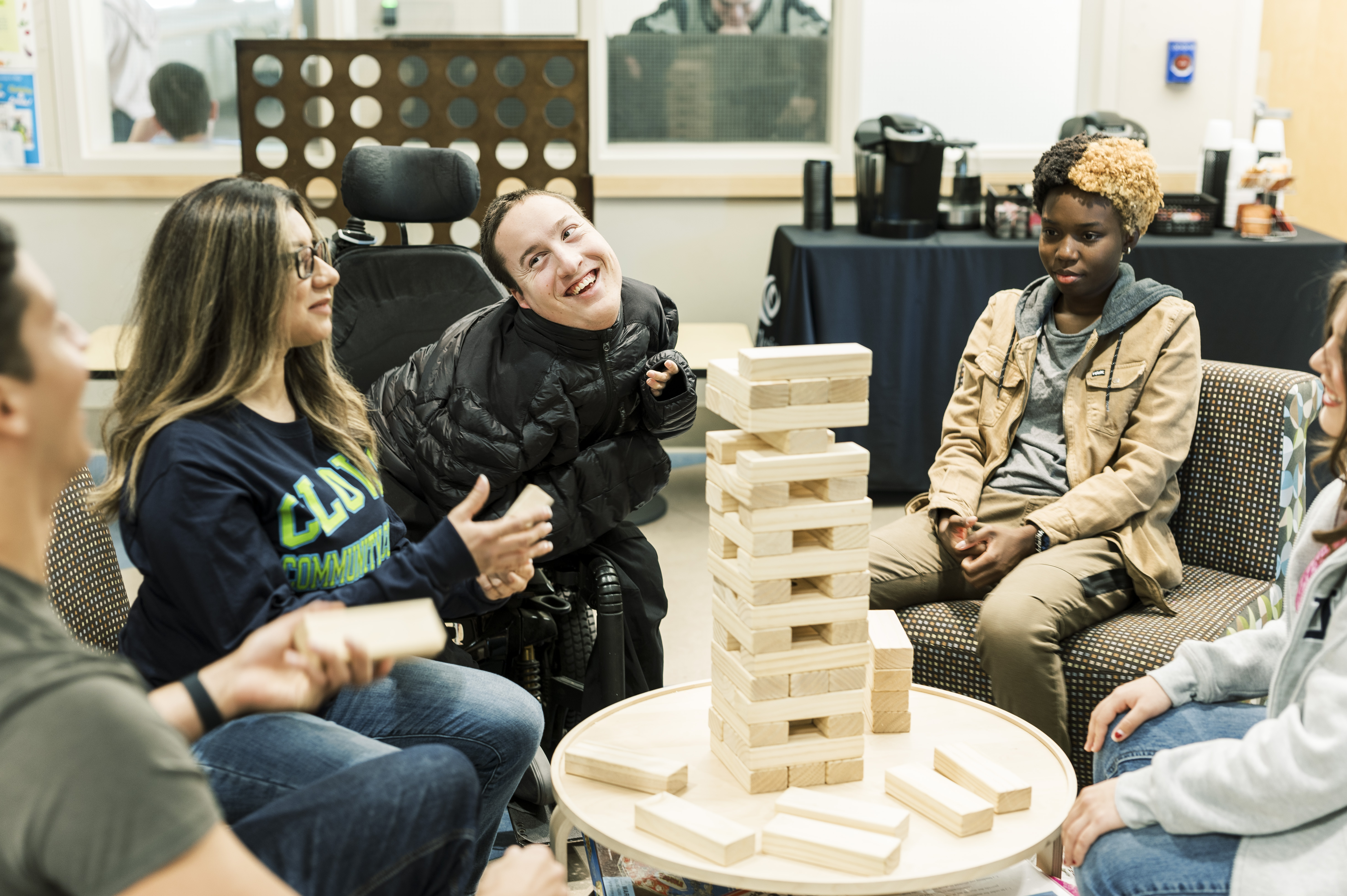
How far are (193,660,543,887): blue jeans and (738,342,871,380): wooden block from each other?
652 millimetres

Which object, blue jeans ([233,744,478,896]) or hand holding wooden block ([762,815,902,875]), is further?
hand holding wooden block ([762,815,902,875])

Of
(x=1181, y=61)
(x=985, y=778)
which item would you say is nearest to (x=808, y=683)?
(x=985, y=778)

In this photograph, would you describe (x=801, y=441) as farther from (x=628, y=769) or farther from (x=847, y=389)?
(x=628, y=769)

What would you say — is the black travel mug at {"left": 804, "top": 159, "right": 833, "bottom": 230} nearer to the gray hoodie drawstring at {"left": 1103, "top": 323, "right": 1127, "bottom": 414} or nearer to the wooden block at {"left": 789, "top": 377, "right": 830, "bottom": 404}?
the gray hoodie drawstring at {"left": 1103, "top": 323, "right": 1127, "bottom": 414}

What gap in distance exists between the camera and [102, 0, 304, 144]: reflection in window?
Answer: 4445 millimetres

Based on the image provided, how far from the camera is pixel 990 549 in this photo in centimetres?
213

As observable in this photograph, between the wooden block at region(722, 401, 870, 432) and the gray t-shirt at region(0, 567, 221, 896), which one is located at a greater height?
the wooden block at region(722, 401, 870, 432)

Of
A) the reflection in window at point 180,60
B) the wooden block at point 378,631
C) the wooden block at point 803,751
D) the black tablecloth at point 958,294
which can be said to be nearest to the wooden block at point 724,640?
the wooden block at point 803,751

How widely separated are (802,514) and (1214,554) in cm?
116

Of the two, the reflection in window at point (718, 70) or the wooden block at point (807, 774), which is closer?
the wooden block at point (807, 774)

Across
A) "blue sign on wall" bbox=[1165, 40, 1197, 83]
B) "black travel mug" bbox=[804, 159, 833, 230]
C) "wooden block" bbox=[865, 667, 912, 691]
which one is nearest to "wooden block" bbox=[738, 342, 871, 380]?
"wooden block" bbox=[865, 667, 912, 691]

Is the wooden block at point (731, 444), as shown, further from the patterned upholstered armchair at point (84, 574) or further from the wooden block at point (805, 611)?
the patterned upholstered armchair at point (84, 574)

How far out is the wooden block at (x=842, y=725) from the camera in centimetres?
153

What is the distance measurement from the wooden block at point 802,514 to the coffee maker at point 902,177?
2513 millimetres
